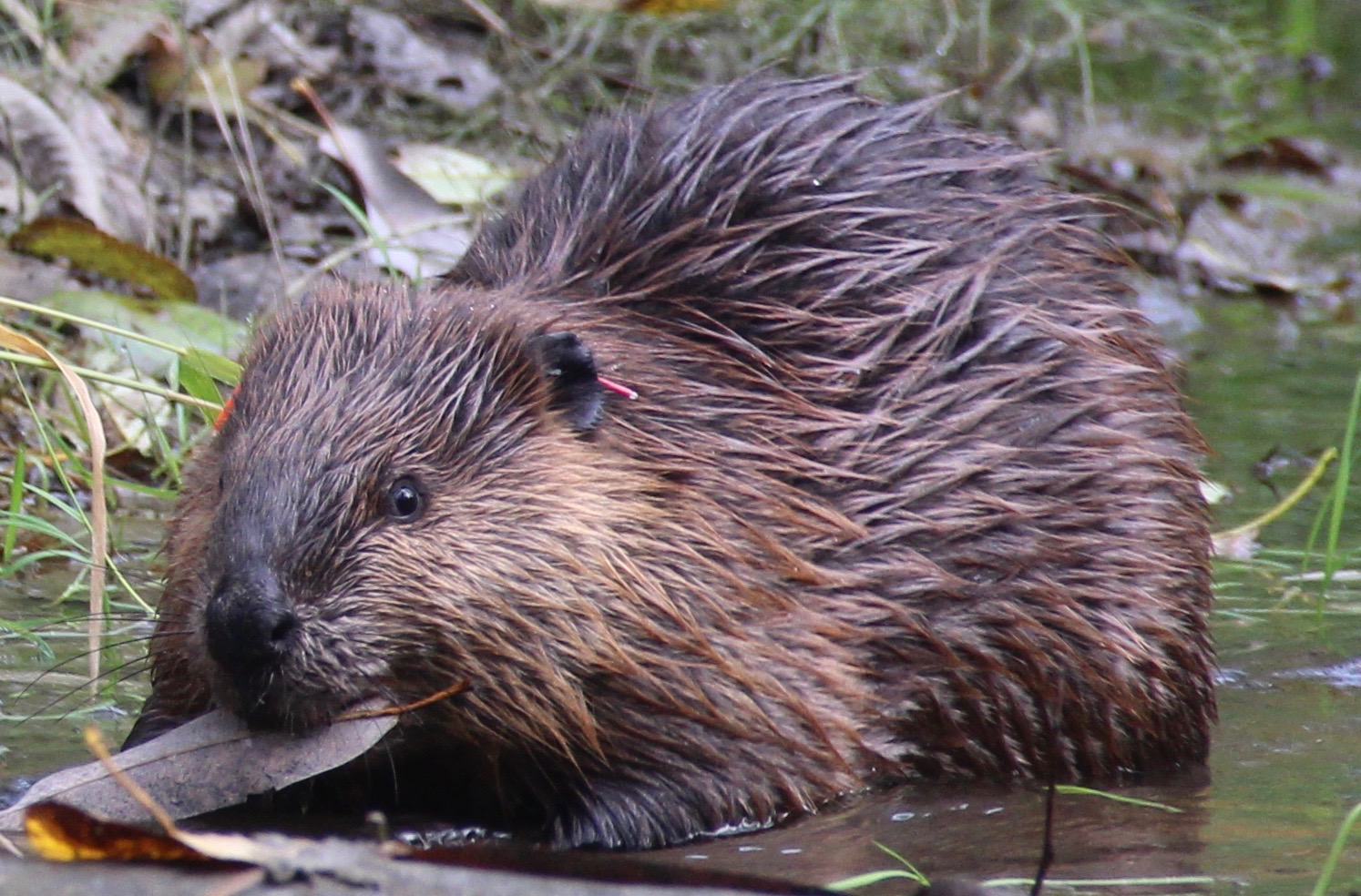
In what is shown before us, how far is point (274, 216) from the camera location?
5.96 metres

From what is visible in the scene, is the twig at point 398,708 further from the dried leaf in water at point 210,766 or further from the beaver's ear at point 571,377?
the beaver's ear at point 571,377

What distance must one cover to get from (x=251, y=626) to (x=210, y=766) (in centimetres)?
27

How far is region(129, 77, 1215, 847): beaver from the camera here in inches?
108

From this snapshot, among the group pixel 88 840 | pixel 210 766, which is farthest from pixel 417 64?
pixel 88 840

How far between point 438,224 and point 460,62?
2087 millimetres

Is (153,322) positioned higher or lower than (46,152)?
lower

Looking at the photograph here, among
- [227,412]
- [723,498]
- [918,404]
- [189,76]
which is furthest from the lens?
[189,76]

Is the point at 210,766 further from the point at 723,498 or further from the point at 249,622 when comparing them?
the point at 723,498

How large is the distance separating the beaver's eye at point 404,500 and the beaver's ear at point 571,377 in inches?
10.5

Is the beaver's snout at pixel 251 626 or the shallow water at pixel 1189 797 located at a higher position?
the beaver's snout at pixel 251 626

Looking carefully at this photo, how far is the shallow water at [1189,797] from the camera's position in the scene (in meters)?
2.69

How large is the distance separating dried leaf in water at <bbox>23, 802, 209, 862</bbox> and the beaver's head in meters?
0.60

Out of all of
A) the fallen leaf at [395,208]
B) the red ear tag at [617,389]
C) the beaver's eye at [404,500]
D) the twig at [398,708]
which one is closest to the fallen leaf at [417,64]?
the fallen leaf at [395,208]

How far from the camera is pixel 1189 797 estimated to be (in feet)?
10.2
